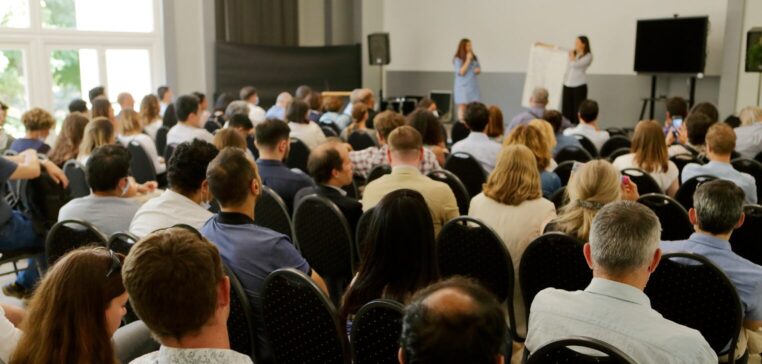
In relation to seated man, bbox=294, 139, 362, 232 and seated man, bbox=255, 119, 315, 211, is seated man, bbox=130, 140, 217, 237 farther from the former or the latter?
seated man, bbox=255, 119, 315, 211

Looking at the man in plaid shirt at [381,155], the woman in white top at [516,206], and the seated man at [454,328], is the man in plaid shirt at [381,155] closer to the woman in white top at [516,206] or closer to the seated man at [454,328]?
the woman in white top at [516,206]

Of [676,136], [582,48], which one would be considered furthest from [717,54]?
[676,136]

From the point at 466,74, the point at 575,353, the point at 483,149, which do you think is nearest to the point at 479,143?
the point at 483,149

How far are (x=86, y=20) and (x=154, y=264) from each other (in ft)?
31.9

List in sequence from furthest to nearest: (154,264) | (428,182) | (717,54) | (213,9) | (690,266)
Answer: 1. (213,9)
2. (717,54)
3. (428,182)
4. (690,266)
5. (154,264)

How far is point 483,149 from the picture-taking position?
16.7ft

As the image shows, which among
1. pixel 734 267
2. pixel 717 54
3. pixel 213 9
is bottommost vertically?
pixel 734 267

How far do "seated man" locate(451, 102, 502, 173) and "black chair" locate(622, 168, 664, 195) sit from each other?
1.14m

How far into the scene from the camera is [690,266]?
2336 mm

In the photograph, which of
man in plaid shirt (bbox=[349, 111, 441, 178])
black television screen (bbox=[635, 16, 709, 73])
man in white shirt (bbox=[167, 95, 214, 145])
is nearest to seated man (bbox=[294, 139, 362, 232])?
man in plaid shirt (bbox=[349, 111, 441, 178])

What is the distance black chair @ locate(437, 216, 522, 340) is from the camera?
278 cm

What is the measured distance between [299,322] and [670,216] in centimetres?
214

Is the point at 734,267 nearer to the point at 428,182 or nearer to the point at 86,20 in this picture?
the point at 428,182

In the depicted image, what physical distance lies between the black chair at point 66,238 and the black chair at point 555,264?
1.88 metres
